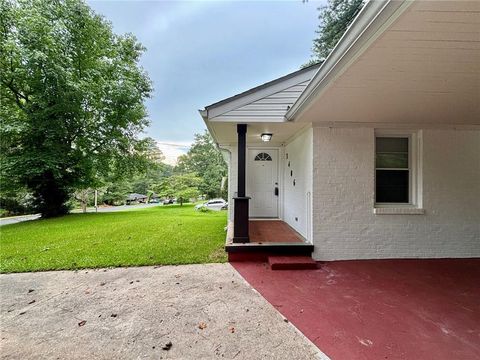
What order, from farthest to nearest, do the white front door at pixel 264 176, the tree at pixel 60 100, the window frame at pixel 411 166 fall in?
1. the tree at pixel 60 100
2. the white front door at pixel 264 176
3. the window frame at pixel 411 166

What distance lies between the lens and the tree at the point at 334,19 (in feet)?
29.7

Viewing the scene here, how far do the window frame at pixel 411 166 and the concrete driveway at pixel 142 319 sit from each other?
3.06 metres

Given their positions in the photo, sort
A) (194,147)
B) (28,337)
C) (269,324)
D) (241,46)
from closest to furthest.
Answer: (28,337) < (269,324) < (241,46) < (194,147)

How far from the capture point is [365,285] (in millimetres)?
3111

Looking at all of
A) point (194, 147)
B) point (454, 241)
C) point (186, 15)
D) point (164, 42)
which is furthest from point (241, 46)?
point (194, 147)

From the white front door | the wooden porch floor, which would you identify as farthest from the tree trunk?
the wooden porch floor

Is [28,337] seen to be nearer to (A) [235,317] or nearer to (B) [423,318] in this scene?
(A) [235,317]

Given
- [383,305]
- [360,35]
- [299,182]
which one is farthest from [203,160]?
[360,35]

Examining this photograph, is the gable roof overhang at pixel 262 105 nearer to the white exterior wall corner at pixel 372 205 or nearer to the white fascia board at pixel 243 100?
the white fascia board at pixel 243 100

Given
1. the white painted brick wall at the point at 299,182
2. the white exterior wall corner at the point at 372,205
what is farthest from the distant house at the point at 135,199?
the white exterior wall corner at the point at 372,205

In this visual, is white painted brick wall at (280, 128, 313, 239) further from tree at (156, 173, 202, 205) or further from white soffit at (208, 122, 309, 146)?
tree at (156, 173, 202, 205)

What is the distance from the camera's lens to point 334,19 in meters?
9.70

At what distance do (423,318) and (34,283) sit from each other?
16.1ft

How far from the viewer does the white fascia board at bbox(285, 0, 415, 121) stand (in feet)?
4.62
